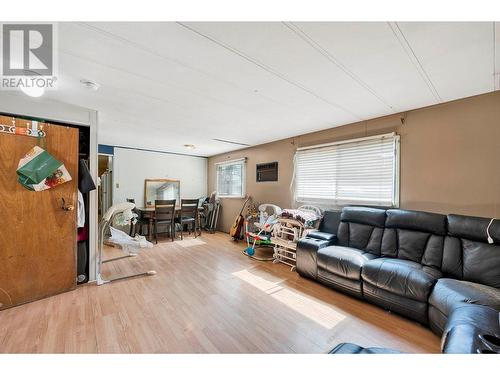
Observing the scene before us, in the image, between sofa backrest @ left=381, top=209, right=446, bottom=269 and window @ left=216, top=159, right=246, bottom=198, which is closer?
sofa backrest @ left=381, top=209, right=446, bottom=269

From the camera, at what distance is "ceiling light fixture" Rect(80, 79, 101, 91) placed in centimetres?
194

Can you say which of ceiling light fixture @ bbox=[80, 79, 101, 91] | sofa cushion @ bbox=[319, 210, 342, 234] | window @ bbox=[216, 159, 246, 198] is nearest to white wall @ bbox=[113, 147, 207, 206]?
window @ bbox=[216, 159, 246, 198]

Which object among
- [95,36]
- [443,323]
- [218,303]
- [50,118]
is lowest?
[218,303]

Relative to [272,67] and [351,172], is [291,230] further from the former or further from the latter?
[272,67]

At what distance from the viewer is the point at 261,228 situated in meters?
3.93

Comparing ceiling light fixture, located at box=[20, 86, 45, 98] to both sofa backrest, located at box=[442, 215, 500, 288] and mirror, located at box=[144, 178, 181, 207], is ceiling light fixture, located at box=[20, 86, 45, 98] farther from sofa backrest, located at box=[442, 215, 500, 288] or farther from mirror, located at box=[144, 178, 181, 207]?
sofa backrest, located at box=[442, 215, 500, 288]

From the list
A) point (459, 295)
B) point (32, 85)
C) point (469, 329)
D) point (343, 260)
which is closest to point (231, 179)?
point (343, 260)

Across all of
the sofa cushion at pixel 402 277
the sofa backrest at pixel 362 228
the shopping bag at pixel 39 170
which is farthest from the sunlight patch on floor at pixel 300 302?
the shopping bag at pixel 39 170

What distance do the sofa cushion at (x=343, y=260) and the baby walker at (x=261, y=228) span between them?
1186 mm

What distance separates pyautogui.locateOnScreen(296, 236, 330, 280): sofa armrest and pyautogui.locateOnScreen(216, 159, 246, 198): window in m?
2.71

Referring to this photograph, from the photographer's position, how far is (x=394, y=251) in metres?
2.50

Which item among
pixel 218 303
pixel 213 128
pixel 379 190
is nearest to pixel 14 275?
pixel 218 303

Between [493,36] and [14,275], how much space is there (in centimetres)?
451

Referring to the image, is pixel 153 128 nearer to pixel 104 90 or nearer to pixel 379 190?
pixel 104 90
